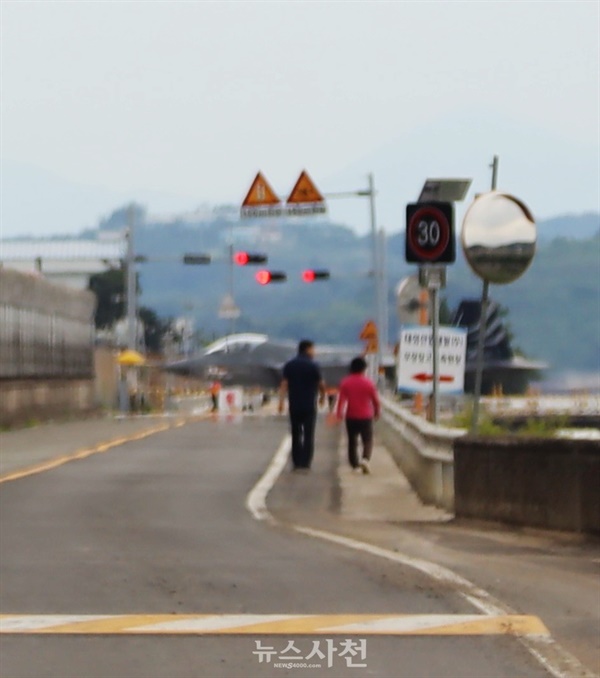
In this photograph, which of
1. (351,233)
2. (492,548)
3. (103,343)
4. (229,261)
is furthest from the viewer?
(351,233)

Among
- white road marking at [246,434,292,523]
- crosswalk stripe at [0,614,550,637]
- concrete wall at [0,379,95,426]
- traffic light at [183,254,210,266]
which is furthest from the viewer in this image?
traffic light at [183,254,210,266]

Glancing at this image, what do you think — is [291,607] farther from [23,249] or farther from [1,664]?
[23,249]

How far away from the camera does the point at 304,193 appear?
39250 millimetres

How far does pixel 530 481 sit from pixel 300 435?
10390 mm

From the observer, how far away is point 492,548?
49.0 feet

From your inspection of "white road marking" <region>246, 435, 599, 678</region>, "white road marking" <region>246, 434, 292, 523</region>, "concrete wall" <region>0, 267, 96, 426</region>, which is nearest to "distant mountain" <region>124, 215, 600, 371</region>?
"white road marking" <region>246, 434, 292, 523</region>

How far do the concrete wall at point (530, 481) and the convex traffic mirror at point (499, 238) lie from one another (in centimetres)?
156

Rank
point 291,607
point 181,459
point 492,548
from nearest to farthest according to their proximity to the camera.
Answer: point 291,607 → point 492,548 → point 181,459

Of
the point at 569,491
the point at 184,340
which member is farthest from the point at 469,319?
the point at 184,340

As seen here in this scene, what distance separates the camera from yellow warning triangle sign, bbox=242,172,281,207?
128 ft

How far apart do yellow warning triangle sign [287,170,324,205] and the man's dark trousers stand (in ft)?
42.8

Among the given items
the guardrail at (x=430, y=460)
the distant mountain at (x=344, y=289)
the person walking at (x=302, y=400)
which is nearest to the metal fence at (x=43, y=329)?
the distant mountain at (x=344, y=289)

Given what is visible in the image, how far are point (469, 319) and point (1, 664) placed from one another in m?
13.9

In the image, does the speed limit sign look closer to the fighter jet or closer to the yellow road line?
the yellow road line
